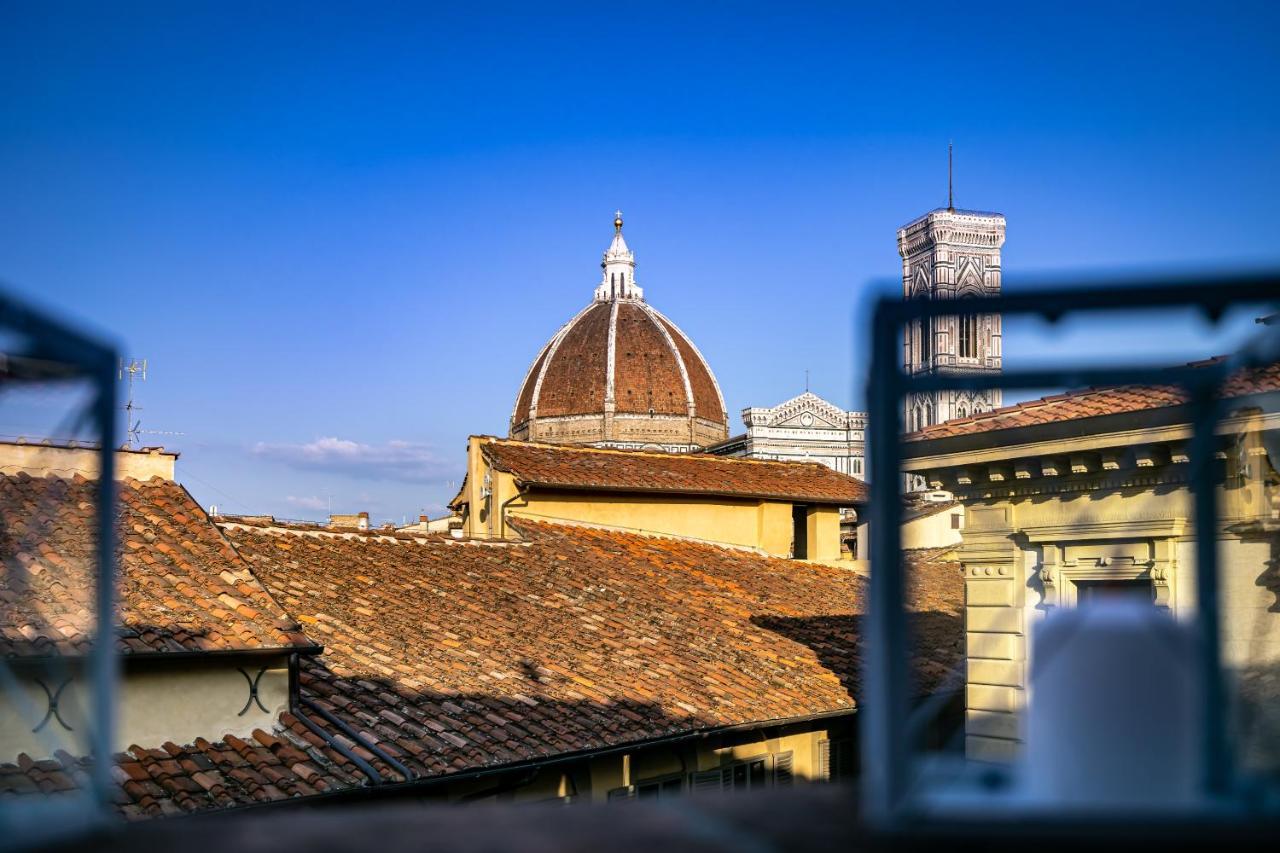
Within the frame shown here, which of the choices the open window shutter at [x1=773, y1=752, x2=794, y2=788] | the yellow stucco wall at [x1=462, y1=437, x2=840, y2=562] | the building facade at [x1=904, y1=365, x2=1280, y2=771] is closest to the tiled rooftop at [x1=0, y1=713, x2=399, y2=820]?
the building facade at [x1=904, y1=365, x2=1280, y2=771]

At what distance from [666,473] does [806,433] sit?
61.9m

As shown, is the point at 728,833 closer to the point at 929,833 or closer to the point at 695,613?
the point at 929,833

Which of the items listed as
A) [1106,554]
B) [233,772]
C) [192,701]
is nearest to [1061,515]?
[1106,554]

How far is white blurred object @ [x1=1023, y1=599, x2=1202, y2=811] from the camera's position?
1.90 meters

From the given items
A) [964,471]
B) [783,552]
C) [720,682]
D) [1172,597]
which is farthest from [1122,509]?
[783,552]

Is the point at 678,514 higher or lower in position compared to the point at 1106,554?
higher

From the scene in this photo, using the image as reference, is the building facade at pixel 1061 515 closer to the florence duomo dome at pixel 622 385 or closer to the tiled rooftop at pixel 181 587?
the tiled rooftop at pixel 181 587

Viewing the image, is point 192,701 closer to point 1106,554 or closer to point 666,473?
point 1106,554

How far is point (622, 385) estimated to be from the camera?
302 ft

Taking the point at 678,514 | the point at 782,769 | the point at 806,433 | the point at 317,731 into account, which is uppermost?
the point at 806,433

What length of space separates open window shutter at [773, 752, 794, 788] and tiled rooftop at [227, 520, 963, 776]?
873mm

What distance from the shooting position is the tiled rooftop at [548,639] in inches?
493

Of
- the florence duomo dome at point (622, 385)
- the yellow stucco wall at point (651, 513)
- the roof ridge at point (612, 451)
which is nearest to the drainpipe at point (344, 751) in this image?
the yellow stucco wall at point (651, 513)

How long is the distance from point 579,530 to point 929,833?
21.0 metres
